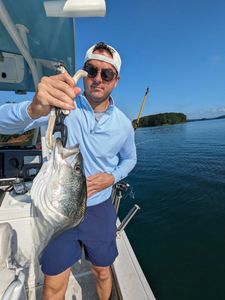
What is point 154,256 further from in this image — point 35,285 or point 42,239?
point 42,239

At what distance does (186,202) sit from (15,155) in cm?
582

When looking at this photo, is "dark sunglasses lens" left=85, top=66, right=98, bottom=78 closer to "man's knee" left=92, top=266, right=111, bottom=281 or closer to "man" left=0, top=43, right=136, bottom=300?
"man" left=0, top=43, right=136, bottom=300

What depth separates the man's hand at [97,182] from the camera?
154 cm

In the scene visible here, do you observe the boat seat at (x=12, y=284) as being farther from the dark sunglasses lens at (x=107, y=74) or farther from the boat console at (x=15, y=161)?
the boat console at (x=15, y=161)

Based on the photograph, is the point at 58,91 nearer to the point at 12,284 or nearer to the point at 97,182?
the point at 97,182

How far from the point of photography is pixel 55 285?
1.63 metres

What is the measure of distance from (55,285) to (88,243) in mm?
405

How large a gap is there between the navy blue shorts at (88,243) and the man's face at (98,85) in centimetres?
91

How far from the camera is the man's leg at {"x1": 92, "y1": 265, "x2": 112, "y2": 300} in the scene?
6.01 ft

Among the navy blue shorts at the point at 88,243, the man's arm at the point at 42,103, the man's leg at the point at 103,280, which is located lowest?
the man's leg at the point at 103,280

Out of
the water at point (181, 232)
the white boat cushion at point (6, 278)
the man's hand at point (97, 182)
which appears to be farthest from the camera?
the water at point (181, 232)

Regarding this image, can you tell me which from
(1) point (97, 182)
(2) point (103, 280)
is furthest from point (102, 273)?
(1) point (97, 182)

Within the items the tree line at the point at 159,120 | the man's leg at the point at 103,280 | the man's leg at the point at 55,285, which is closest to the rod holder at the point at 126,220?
the man's leg at the point at 103,280

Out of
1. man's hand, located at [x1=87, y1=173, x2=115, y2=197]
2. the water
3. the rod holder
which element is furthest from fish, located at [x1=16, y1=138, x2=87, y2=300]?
the water
